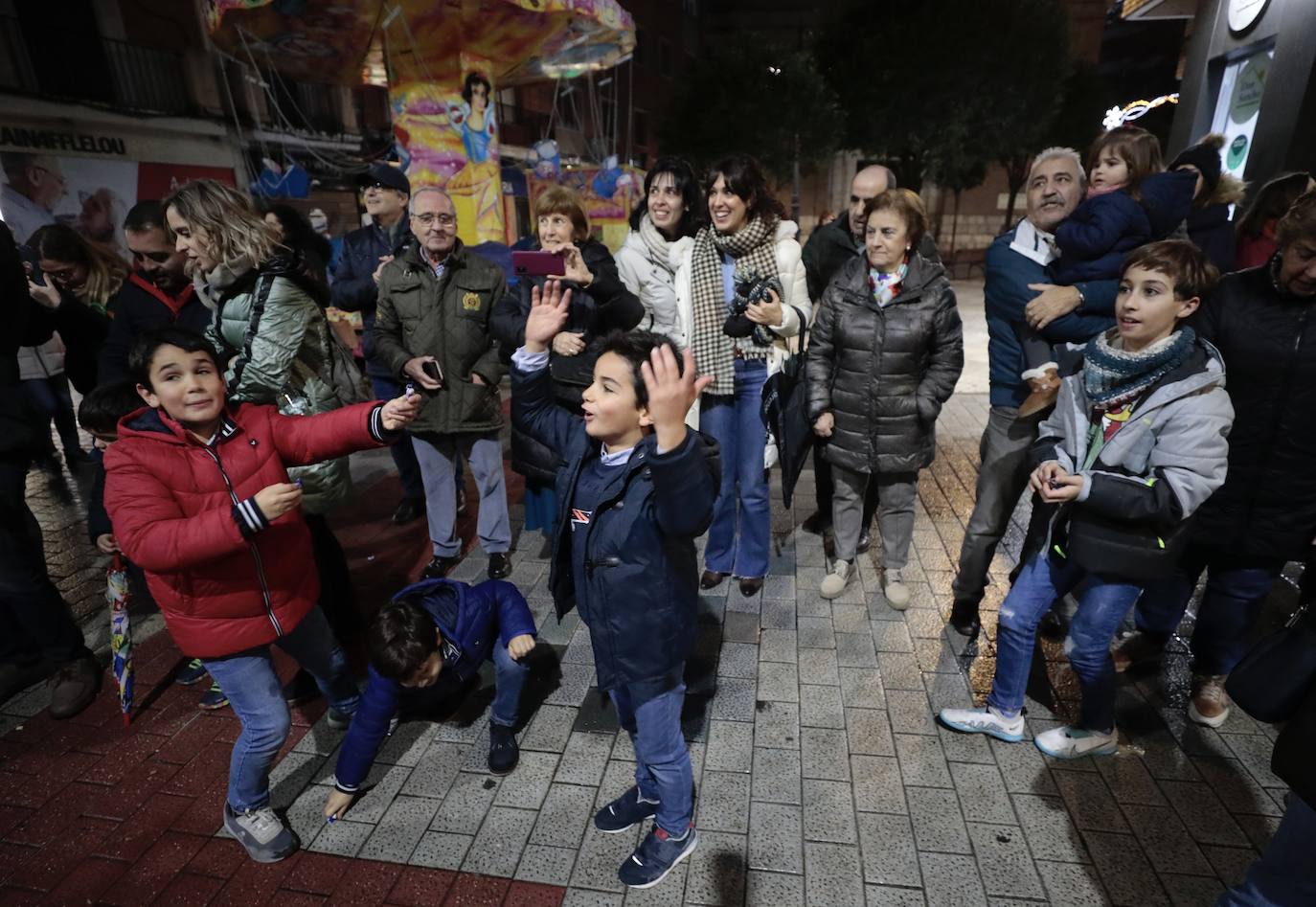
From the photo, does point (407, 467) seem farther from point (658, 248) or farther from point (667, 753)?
point (667, 753)

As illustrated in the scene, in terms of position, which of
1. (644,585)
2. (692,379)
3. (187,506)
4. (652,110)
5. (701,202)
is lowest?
(644,585)

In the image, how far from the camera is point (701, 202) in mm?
3896

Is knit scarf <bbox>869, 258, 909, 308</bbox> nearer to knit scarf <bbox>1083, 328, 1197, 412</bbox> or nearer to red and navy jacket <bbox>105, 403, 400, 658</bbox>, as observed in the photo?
knit scarf <bbox>1083, 328, 1197, 412</bbox>

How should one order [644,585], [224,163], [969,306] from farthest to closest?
[969,306], [224,163], [644,585]

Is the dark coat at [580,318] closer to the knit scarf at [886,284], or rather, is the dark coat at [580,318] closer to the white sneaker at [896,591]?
the knit scarf at [886,284]

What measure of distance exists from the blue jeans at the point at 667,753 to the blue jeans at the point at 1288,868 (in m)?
1.56

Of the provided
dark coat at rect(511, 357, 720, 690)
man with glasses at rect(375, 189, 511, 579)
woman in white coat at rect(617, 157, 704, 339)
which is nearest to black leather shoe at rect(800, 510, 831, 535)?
woman in white coat at rect(617, 157, 704, 339)

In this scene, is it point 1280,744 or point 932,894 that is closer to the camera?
point 1280,744

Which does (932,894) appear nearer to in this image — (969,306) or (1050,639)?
(1050,639)

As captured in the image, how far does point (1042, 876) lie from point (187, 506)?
125 inches

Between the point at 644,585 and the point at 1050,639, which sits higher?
the point at 644,585

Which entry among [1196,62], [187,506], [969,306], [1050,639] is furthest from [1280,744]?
[969,306]

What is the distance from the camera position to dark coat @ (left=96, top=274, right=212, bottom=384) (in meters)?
3.29

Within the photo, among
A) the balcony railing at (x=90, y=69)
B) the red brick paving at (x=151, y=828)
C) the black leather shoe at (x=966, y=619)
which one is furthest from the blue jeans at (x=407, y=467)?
the balcony railing at (x=90, y=69)
